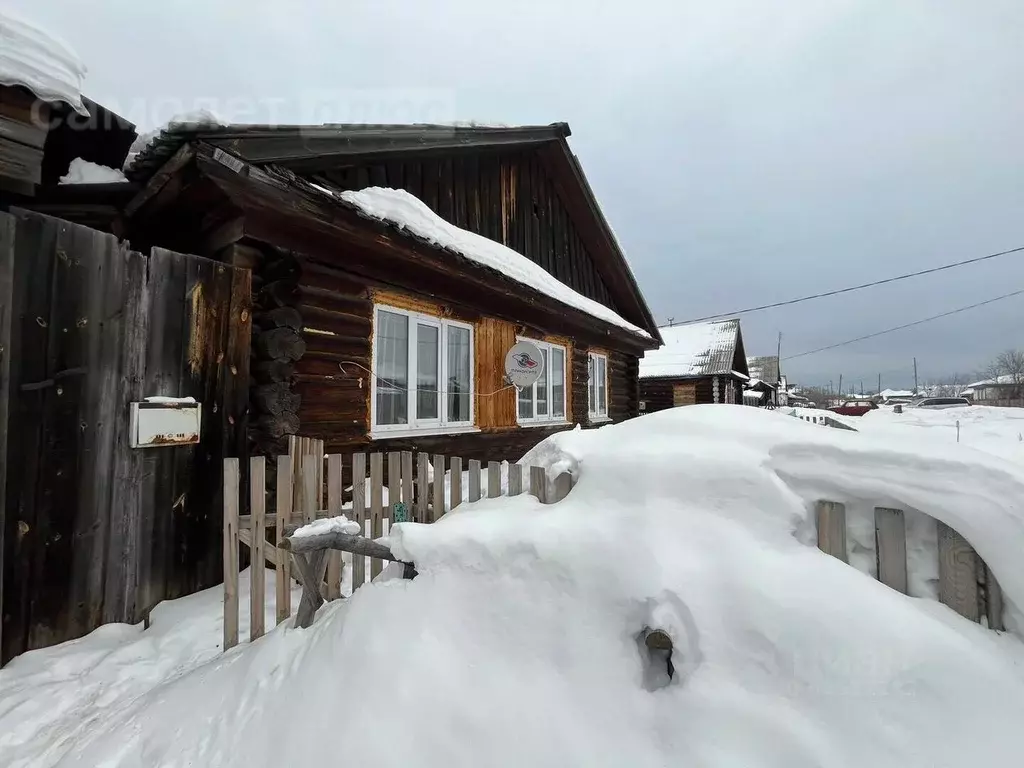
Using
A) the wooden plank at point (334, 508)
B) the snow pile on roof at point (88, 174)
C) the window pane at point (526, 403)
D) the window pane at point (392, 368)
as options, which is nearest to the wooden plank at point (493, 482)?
the wooden plank at point (334, 508)

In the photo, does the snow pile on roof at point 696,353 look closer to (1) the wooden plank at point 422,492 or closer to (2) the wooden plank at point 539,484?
(1) the wooden plank at point 422,492

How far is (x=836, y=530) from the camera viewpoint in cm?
204

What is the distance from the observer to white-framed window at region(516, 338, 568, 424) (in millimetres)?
8828

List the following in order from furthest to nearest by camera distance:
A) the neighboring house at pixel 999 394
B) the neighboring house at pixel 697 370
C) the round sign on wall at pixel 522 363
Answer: the neighboring house at pixel 999 394 < the neighboring house at pixel 697 370 < the round sign on wall at pixel 522 363

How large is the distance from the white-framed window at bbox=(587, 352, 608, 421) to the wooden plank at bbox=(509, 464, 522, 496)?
816 cm

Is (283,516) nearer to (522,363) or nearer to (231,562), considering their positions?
(231,562)

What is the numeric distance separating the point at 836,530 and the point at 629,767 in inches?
49.0

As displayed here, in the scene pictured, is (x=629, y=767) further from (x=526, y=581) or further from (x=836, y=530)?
(x=836, y=530)

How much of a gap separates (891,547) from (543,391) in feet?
24.6

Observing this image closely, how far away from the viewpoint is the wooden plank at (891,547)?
196cm

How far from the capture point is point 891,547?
198cm

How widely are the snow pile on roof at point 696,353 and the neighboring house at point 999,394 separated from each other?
26635mm

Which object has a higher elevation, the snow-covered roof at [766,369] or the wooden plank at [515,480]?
the snow-covered roof at [766,369]

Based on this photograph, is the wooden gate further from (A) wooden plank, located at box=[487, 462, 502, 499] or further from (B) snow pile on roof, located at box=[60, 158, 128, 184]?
(A) wooden plank, located at box=[487, 462, 502, 499]
